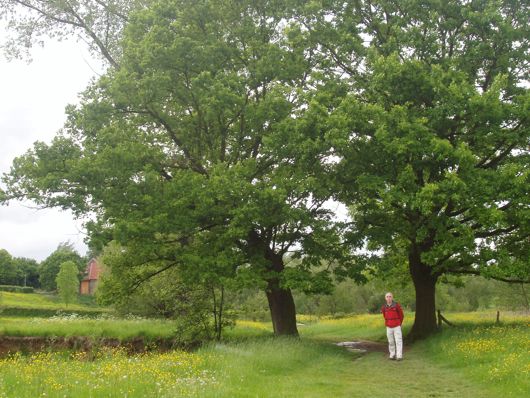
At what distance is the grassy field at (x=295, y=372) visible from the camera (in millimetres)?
9391

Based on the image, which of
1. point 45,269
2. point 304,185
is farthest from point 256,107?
point 45,269

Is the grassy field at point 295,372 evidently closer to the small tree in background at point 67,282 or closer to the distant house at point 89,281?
the small tree in background at point 67,282

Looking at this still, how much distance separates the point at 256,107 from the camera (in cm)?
1966

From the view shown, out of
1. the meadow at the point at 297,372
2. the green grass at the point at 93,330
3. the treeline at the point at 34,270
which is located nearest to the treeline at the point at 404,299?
the green grass at the point at 93,330

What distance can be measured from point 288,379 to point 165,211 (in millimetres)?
8469

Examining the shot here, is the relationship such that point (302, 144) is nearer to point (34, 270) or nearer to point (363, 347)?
point (363, 347)

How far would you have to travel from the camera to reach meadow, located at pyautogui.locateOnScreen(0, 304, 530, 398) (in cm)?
940

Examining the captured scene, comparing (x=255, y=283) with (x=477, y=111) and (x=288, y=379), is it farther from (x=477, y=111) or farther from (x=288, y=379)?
(x=477, y=111)

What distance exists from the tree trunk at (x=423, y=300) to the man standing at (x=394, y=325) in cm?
499

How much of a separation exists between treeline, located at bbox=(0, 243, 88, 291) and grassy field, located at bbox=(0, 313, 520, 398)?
8128 cm

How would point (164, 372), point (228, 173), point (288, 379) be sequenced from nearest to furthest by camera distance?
point (164, 372)
point (288, 379)
point (228, 173)

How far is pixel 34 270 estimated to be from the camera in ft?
324

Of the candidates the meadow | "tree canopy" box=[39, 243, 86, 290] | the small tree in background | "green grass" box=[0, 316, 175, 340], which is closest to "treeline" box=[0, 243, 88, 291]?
"tree canopy" box=[39, 243, 86, 290]

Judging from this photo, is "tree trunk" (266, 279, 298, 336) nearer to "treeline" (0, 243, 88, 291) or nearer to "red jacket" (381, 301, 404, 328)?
"red jacket" (381, 301, 404, 328)
